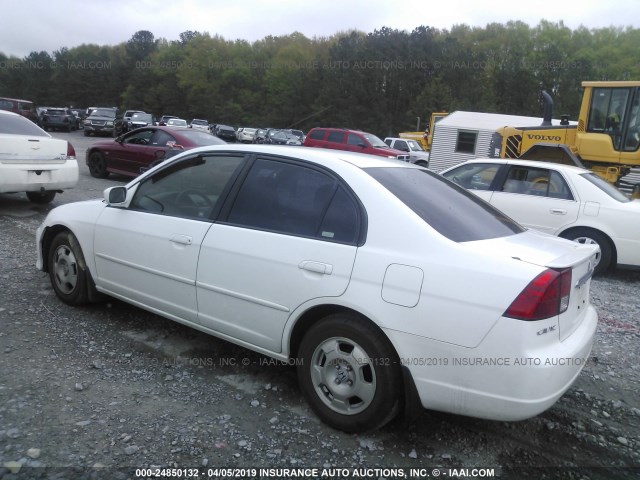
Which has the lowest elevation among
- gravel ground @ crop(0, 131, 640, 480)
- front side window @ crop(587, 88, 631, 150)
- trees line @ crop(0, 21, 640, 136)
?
gravel ground @ crop(0, 131, 640, 480)

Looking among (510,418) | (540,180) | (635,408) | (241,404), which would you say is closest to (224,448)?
(241,404)

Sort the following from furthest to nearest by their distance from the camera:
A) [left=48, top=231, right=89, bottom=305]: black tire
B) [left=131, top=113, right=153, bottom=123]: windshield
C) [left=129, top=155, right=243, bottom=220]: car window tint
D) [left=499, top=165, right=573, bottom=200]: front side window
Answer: [left=131, top=113, right=153, bottom=123]: windshield < [left=499, top=165, right=573, bottom=200]: front side window < [left=48, top=231, right=89, bottom=305]: black tire < [left=129, top=155, right=243, bottom=220]: car window tint

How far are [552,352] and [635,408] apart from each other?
1.45 m

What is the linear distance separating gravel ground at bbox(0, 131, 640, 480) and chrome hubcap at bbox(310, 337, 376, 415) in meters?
0.19

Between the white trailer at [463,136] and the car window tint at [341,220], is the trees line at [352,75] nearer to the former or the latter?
the white trailer at [463,136]

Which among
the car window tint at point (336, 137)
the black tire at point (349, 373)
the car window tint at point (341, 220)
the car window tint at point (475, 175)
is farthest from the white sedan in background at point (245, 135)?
the black tire at point (349, 373)

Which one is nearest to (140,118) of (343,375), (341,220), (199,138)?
(199,138)

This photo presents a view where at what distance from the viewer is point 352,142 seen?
1873 centimetres

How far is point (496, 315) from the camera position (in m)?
2.38

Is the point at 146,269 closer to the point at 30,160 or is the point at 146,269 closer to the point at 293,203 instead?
the point at 293,203

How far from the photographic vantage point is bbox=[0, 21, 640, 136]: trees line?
5441 centimetres

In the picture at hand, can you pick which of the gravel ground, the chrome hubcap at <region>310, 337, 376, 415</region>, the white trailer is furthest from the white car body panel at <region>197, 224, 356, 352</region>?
the white trailer

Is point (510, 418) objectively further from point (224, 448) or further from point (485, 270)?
point (224, 448)

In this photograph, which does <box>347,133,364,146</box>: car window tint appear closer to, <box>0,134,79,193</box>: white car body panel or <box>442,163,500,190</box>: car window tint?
<box>442,163,500,190</box>: car window tint
